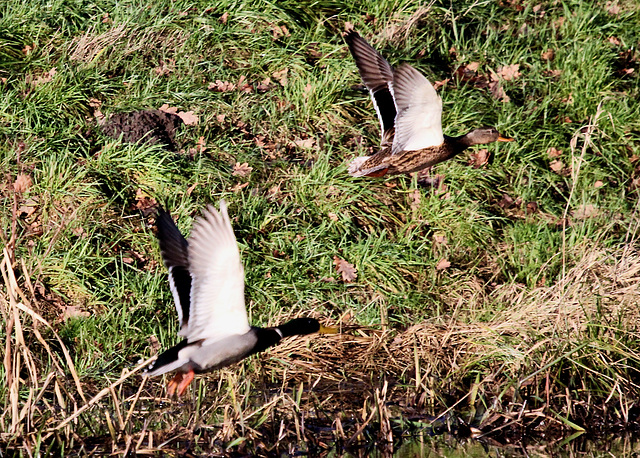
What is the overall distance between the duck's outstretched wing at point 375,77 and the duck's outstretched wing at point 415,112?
0.54ft

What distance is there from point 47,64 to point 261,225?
214 centimetres

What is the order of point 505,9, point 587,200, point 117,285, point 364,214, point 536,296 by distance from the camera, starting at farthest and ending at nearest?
point 505,9, point 587,200, point 364,214, point 117,285, point 536,296

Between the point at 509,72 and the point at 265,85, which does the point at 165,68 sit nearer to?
the point at 265,85

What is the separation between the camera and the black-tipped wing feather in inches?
167

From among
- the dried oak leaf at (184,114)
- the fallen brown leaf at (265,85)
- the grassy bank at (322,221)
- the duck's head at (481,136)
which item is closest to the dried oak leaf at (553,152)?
the grassy bank at (322,221)

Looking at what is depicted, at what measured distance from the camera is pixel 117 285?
5.58 metres

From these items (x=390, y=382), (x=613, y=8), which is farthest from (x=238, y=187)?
(x=613, y=8)

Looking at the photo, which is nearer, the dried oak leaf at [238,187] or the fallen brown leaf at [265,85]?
the dried oak leaf at [238,187]

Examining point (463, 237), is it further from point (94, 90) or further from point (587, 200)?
point (94, 90)

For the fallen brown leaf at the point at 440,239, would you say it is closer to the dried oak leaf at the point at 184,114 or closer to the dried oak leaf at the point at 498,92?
the dried oak leaf at the point at 498,92

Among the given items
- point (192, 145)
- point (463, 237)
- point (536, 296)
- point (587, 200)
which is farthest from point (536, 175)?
point (192, 145)

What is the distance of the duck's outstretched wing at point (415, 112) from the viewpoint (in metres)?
5.64

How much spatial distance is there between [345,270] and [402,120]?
1002 millimetres

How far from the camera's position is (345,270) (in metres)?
6.00
